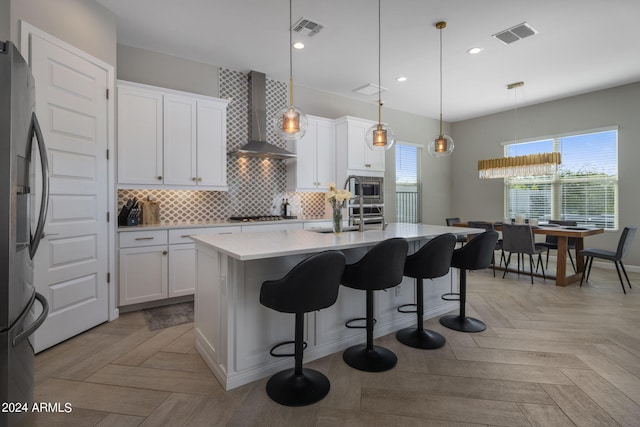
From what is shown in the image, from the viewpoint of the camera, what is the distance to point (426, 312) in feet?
10.8

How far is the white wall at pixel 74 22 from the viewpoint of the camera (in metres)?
2.43

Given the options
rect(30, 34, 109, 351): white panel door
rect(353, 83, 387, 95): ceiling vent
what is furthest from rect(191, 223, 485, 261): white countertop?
rect(353, 83, 387, 95): ceiling vent

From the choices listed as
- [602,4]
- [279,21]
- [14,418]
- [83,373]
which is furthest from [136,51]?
[602,4]

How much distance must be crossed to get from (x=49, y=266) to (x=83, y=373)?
38.0 inches

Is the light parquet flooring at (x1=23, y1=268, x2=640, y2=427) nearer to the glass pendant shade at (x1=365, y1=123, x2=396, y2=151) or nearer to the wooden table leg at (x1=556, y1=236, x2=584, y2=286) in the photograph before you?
the wooden table leg at (x1=556, y1=236, x2=584, y2=286)

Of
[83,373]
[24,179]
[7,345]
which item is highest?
[24,179]

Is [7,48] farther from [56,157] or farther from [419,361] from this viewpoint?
[419,361]

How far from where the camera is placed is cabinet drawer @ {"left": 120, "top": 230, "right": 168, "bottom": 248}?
11.0 feet

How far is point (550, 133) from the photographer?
6.12 m

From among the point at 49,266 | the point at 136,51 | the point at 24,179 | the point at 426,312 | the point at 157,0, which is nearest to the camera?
the point at 24,179

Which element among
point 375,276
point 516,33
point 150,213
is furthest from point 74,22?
point 516,33

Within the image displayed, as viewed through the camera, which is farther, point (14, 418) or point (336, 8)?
point (336, 8)

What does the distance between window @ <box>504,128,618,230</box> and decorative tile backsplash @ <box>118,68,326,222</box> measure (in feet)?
15.0

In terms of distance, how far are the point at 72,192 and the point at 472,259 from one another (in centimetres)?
353
